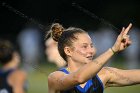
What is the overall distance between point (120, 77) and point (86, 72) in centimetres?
84

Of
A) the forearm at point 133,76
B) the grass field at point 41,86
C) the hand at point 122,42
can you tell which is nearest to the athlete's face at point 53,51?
Answer: the forearm at point 133,76

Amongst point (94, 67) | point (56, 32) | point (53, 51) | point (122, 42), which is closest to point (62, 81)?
point (94, 67)

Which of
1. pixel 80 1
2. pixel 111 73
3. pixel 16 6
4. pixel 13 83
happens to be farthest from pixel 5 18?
pixel 111 73

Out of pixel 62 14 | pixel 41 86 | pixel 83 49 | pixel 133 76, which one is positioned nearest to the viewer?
pixel 83 49

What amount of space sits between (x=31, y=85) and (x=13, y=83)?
10.8 meters

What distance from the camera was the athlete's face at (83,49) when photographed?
6.00 m

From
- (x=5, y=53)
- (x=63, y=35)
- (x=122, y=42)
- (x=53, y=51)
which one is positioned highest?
(x=122, y=42)

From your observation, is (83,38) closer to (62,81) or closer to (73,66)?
(73,66)

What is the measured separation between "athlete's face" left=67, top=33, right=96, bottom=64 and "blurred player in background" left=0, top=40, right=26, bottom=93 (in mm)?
2101

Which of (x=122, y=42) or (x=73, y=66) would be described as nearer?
(x=122, y=42)

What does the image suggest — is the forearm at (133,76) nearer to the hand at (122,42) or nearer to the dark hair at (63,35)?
the dark hair at (63,35)

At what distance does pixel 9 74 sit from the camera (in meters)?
8.20

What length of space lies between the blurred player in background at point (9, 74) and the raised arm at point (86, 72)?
6.83 feet

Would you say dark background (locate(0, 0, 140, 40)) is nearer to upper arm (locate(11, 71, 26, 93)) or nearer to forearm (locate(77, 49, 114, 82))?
upper arm (locate(11, 71, 26, 93))
